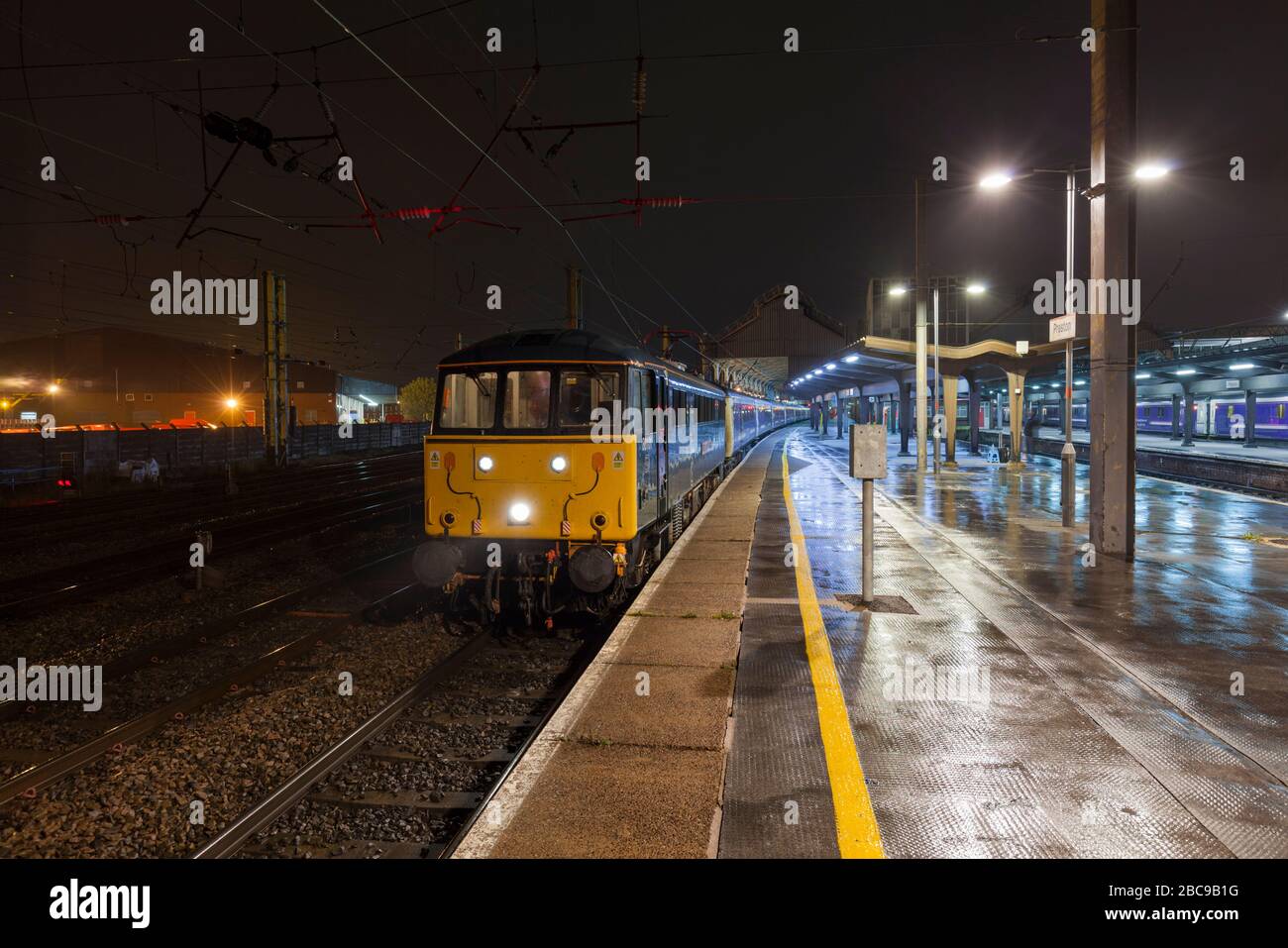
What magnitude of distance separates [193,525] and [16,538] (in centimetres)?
296

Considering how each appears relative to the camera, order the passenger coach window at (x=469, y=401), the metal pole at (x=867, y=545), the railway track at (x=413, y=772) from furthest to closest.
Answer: the passenger coach window at (x=469, y=401) < the metal pole at (x=867, y=545) < the railway track at (x=413, y=772)

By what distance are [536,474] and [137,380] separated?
245 feet

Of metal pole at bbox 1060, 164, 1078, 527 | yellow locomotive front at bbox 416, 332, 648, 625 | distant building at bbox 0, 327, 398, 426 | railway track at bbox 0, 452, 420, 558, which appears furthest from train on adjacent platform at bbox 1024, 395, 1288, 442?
distant building at bbox 0, 327, 398, 426

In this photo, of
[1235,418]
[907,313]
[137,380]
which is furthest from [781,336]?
[137,380]

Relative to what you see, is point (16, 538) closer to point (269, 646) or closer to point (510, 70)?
point (269, 646)

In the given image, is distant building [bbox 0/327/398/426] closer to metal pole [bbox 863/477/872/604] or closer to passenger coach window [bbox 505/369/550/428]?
passenger coach window [bbox 505/369/550/428]

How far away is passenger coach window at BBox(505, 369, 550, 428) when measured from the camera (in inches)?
332

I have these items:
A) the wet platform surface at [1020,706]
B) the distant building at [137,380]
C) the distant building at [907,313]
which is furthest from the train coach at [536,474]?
the distant building at [137,380]

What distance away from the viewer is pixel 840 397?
66.6 m

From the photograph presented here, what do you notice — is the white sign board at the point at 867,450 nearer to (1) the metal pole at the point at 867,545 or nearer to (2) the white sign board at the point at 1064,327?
(1) the metal pole at the point at 867,545

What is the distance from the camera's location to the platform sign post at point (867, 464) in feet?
25.6

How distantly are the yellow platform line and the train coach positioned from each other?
232 cm

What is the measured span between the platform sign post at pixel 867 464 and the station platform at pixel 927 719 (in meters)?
0.48
